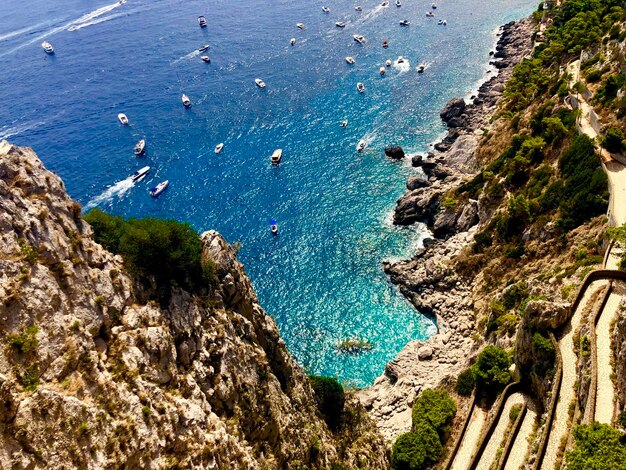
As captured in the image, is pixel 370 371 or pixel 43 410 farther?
pixel 370 371

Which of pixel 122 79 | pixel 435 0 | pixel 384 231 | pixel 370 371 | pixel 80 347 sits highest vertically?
pixel 435 0

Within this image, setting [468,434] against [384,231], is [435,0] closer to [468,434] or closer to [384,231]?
[384,231]

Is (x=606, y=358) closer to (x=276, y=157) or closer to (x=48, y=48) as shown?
(x=276, y=157)

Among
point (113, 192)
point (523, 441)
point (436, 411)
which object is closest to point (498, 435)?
point (523, 441)

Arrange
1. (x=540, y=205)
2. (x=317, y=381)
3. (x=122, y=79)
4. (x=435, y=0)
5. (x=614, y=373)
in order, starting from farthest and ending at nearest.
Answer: (x=435, y=0) → (x=122, y=79) → (x=540, y=205) → (x=317, y=381) → (x=614, y=373)

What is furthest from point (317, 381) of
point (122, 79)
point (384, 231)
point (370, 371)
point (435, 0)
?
point (435, 0)

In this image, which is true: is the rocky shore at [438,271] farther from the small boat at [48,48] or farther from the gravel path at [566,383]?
Result: the small boat at [48,48]
